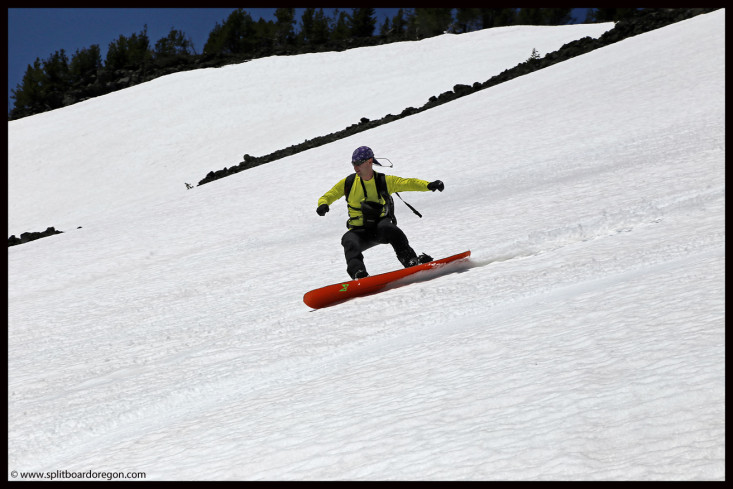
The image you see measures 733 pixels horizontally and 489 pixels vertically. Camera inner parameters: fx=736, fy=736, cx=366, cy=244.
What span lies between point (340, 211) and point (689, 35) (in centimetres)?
1463

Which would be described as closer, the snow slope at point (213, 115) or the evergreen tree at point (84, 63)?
the snow slope at point (213, 115)

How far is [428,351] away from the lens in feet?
15.3

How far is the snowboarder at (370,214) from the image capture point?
7395 millimetres

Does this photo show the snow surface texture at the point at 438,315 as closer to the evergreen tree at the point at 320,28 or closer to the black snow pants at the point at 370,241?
the black snow pants at the point at 370,241

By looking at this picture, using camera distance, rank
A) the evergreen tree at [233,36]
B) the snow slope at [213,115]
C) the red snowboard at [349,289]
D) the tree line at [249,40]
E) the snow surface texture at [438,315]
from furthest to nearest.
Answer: the evergreen tree at [233,36] → the tree line at [249,40] → the snow slope at [213,115] → the red snowboard at [349,289] → the snow surface texture at [438,315]

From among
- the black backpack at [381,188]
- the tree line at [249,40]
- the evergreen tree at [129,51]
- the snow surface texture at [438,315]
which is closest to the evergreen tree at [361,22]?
the tree line at [249,40]

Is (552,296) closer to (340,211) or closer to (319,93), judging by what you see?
(340,211)

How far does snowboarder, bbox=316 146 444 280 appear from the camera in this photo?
291 inches

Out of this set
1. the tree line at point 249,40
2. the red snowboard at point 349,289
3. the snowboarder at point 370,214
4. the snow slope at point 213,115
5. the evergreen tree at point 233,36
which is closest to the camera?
the red snowboard at point 349,289

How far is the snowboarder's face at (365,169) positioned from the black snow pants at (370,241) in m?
0.47

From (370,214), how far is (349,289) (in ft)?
2.81

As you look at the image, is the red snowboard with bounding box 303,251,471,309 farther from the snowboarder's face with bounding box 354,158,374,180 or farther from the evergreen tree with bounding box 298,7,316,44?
the evergreen tree with bounding box 298,7,316,44

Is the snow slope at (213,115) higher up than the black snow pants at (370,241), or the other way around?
the snow slope at (213,115)

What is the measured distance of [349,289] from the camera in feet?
23.4
